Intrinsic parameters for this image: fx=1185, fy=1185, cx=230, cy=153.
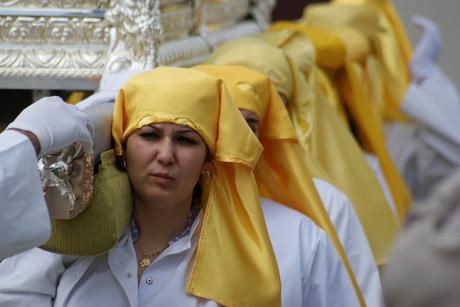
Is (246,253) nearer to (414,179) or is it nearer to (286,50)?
(286,50)

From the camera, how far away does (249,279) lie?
2.97 metres

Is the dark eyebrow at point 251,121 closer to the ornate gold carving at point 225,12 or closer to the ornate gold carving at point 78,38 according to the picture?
the ornate gold carving at point 78,38

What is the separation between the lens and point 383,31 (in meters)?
8.45

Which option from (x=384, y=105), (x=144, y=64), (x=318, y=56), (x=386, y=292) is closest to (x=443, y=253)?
(x=386, y=292)

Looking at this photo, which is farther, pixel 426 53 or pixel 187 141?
pixel 426 53

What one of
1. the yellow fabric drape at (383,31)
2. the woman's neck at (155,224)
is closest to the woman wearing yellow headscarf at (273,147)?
the woman's neck at (155,224)

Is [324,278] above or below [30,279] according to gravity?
below

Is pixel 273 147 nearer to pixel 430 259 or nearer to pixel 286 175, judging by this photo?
pixel 286 175

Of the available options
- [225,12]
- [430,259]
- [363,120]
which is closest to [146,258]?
[430,259]

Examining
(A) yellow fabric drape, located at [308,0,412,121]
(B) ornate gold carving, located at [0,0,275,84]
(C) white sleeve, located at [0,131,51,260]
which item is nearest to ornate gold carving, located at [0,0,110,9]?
(B) ornate gold carving, located at [0,0,275,84]

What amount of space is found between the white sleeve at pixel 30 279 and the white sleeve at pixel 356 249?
57.1 inches

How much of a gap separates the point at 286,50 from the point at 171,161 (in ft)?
7.24

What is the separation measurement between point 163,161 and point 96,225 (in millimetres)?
268

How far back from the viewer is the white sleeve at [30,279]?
2826 millimetres
